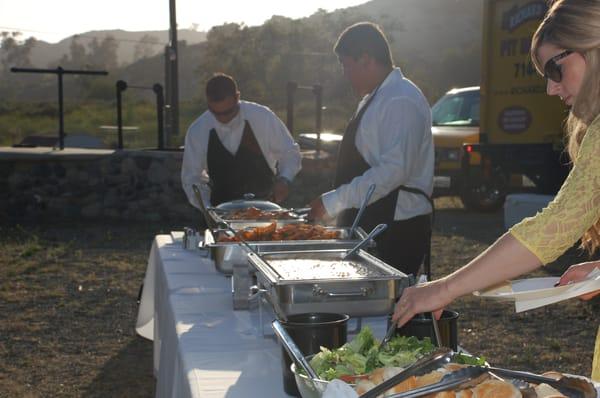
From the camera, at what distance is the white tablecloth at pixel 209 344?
1.77 metres

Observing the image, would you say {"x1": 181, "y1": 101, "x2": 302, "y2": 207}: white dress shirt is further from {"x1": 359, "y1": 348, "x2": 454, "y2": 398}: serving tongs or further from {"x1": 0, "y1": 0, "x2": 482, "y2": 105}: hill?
{"x1": 0, "y1": 0, "x2": 482, "y2": 105}: hill

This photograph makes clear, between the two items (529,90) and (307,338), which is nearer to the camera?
(307,338)

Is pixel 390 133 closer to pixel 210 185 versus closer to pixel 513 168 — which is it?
pixel 210 185

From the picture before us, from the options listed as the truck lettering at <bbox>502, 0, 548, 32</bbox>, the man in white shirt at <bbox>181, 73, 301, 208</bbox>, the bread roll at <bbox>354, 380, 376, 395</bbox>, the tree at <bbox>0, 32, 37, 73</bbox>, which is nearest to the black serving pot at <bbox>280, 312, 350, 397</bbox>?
the bread roll at <bbox>354, 380, 376, 395</bbox>

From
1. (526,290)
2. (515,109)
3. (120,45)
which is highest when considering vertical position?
(120,45)

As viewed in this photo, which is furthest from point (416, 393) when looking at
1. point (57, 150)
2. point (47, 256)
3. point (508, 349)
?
point (57, 150)

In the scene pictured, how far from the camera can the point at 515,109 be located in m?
9.25

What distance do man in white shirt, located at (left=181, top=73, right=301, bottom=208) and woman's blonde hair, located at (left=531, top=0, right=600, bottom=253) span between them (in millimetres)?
2702

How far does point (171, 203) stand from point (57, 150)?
1.46 meters

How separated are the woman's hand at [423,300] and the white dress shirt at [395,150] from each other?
135cm

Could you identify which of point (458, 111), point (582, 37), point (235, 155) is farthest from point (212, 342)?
point (458, 111)

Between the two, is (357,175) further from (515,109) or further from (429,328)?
(515,109)

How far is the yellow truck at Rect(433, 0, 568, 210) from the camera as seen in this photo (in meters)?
8.95

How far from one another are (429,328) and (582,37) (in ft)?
1.98
